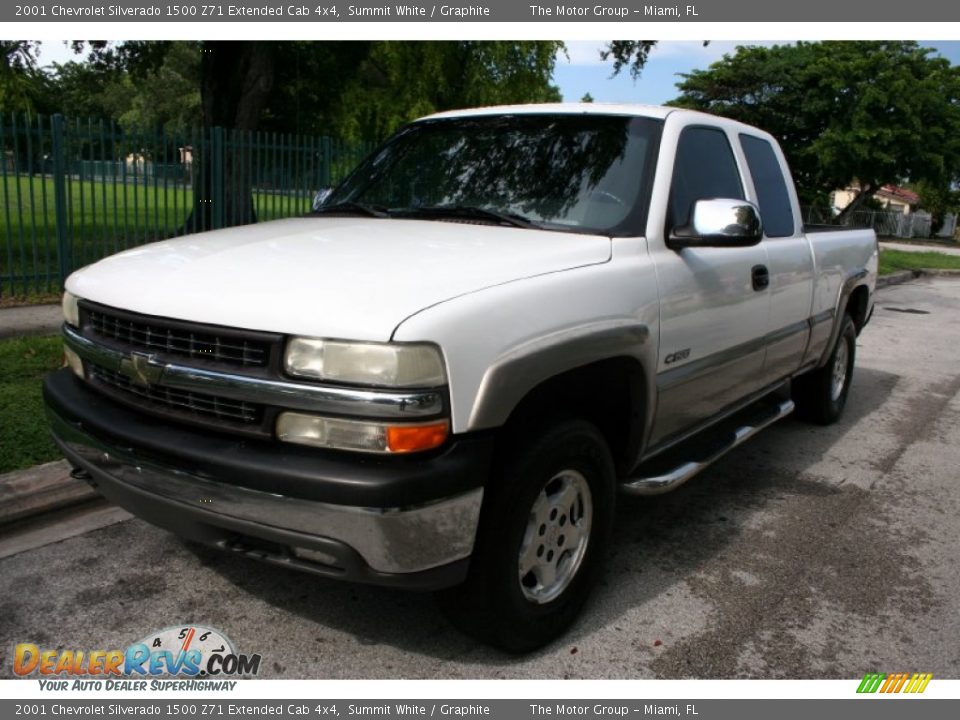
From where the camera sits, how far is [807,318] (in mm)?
4922

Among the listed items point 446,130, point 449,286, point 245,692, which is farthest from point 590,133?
point 245,692

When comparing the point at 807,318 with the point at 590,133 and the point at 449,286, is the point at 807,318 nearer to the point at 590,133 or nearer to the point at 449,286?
the point at 590,133

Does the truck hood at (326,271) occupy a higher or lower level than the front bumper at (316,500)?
higher

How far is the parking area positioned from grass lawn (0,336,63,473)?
2.34 ft

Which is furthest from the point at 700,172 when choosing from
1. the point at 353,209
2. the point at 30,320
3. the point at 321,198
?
the point at 30,320

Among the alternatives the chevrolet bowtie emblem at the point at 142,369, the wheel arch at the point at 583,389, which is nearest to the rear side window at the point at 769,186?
the wheel arch at the point at 583,389

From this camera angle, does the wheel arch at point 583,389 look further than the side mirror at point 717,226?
No

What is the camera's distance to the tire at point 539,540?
256cm

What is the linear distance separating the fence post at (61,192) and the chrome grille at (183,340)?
684 cm

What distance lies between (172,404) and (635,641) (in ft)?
6.00

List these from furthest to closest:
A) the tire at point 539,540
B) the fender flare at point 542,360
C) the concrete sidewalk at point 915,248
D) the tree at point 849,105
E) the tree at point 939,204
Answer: the tree at point 939,204, the tree at point 849,105, the concrete sidewalk at point 915,248, the tire at point 539,540, the fender flare at point 542,360

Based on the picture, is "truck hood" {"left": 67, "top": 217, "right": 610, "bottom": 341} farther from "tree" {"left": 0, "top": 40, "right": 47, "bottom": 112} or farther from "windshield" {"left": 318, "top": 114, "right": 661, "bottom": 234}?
"tree" {"left": 0, "top": 40, "right": 47, "bottom": 112}

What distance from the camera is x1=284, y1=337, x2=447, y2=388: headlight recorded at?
2.25 m

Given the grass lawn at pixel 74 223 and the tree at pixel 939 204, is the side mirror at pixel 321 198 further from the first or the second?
the tree at pixel 939 204
